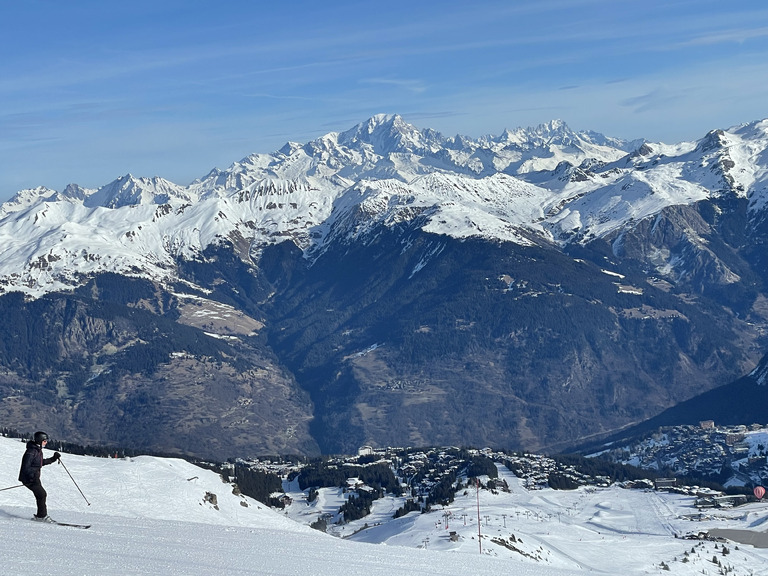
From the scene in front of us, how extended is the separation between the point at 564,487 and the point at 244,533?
468 ft

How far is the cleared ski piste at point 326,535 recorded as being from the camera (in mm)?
35969

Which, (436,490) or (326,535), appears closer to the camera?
(326,535)

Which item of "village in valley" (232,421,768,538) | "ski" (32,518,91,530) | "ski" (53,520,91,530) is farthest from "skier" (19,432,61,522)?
"village in valley" (232,421,768,538)

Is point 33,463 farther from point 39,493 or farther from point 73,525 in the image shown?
point 73,525

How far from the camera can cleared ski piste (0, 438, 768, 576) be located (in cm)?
3597

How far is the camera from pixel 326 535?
2208 inches

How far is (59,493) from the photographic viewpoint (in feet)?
271

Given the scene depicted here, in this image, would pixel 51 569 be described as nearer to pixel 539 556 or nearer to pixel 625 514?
pixel 539 556

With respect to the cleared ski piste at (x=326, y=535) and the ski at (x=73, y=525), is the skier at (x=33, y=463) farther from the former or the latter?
the ski at (x=73, y=525)

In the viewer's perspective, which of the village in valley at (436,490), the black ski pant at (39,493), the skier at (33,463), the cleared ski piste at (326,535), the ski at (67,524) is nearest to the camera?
the cleared ski piste at (326,535)

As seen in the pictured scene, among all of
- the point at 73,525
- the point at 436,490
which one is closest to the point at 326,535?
the point at 73,525

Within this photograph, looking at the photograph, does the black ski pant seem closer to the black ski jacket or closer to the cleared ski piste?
the black ski jacket

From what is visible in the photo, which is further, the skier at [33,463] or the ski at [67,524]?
the ski at [67,524]

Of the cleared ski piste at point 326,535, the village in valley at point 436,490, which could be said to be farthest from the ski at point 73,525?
the village in valley at point 436,490
